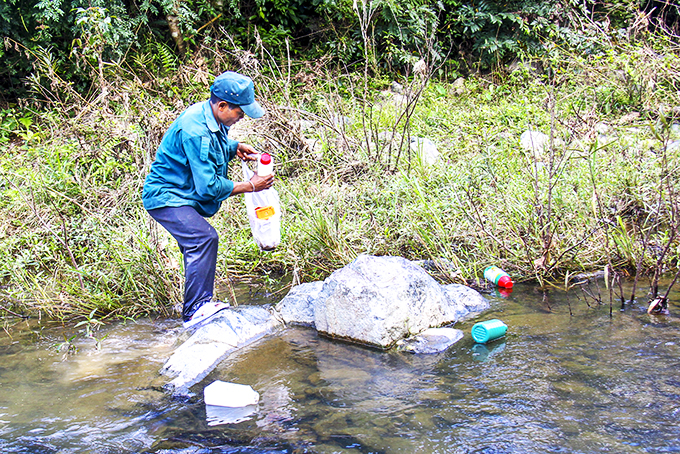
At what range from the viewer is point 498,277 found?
14.2 ft

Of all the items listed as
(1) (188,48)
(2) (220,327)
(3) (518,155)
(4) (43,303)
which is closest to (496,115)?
(3) (518,155)

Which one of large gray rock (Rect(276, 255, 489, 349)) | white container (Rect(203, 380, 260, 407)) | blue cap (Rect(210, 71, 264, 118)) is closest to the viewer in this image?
white container (Rect(203, 380, 260, 407))

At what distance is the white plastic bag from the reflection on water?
71 cm

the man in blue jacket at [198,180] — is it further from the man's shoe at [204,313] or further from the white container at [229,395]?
the white container at [229,395]

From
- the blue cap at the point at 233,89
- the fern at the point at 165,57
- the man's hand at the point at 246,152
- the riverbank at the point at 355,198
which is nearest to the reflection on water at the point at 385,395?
the riverbank at the point at 355,198

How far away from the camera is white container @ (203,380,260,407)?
287 cm

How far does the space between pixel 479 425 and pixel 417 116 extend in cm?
601

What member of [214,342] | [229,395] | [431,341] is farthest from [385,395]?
[214,342]

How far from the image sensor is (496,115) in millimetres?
7984

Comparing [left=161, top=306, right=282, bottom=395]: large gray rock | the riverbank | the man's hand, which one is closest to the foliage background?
the riverbank

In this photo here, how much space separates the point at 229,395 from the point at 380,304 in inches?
44.2

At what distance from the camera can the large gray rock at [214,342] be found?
10.6 feet

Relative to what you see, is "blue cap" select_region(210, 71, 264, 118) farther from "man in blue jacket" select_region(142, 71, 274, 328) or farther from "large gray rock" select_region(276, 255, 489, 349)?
"large gray rock" select_region(276, 255, 489, 349)

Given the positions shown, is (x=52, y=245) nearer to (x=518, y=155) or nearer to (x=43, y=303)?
(x=43, y=303)
